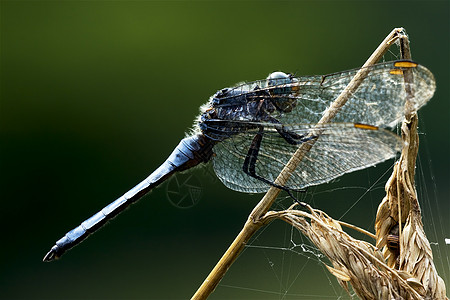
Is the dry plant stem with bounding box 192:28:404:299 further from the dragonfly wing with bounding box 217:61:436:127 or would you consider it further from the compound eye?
the compound eye

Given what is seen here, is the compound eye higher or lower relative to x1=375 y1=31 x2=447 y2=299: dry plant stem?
higher

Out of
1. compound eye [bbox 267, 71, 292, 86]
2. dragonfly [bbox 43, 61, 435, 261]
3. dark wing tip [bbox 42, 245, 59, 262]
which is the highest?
compound eye [bbox 267, 71, 292, 86]

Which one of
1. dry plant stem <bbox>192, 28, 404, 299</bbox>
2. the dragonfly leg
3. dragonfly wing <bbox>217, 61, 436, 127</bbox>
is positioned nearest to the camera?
dry plant stem <bbox>192, 28, 404, 299</bbox>

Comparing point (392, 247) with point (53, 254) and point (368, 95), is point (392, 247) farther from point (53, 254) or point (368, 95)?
point (53, 254)

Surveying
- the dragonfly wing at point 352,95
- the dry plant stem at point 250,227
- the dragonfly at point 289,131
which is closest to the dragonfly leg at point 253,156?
the dragonfly at point 289,131

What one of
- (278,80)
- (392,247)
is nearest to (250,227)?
(392,247)

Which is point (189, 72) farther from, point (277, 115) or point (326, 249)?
point (326, 249)

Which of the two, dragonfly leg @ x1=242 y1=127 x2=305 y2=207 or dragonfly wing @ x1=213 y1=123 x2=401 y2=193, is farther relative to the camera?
dragonfly leg @ x1=242 y1=127 x2=305 y2=207

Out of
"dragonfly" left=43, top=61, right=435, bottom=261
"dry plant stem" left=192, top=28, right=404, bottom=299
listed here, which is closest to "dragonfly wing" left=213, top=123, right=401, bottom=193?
"dragonfly" left=43, top=61, right=435, bottom=261
